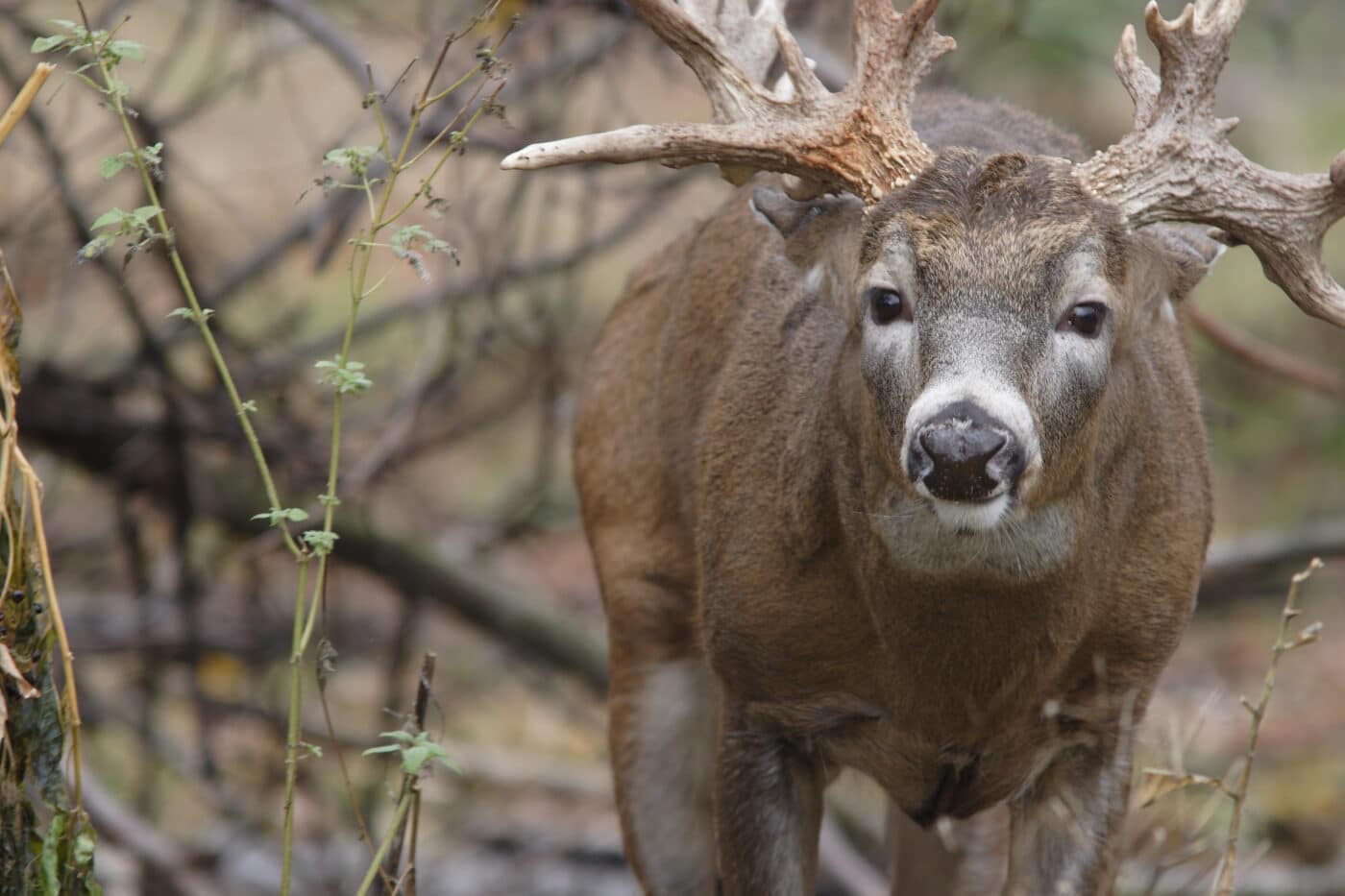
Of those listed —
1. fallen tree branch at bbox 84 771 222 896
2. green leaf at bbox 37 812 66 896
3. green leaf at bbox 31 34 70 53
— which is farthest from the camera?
fallen tree branch at bbox 84 771 222 896

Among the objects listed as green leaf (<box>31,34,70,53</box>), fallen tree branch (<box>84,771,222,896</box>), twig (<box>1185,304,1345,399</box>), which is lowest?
fallen tree branch (<box>84,771,222,896</box>)

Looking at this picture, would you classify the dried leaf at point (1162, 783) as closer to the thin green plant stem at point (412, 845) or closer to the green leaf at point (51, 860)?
the thin green plant stem at point (412, 845)

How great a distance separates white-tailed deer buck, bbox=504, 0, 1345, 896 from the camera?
4.05 metres

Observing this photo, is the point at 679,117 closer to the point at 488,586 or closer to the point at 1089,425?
the point at 488,586

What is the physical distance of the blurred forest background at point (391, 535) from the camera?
7.53m

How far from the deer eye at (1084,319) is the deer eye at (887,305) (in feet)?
1.10

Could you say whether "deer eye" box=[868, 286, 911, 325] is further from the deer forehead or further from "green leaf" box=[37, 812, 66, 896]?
"green leaf" box=[37, 812, 66, 896]

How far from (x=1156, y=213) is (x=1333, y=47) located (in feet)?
Answer: 47.1

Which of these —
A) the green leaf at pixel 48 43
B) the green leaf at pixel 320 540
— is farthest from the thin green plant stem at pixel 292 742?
the green leaf at pixel 48 43

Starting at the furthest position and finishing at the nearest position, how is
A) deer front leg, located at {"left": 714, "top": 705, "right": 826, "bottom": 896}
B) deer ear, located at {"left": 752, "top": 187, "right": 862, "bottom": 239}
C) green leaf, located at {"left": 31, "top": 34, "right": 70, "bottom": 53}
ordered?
deer front leg, located at {"left": 714, "top": 705, "right": 826, "bottom": 896}, deer ear, located at {"left": 752, "top": 187, "right": 862, "bottom": 239}, green leaf, located at {"left": 31, "top": 34, "right": 70, "bottom": 53}

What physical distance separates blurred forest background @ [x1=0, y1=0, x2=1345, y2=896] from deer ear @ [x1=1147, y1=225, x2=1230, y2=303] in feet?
5.08

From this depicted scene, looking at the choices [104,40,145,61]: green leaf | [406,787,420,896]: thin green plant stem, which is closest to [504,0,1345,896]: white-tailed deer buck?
[104,40,145,61]: green leaf

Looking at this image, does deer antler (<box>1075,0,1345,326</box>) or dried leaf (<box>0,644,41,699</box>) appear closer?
dried leaf (<box>0,644,41,699</box>)

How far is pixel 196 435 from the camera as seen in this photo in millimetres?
8031
